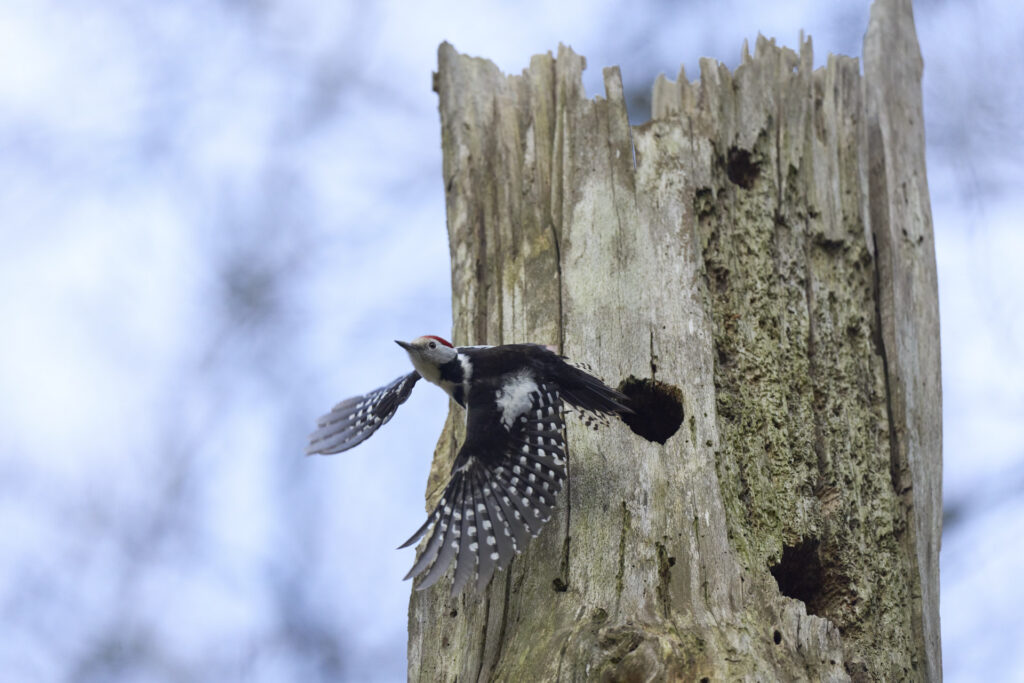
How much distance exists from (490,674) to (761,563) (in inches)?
35.8

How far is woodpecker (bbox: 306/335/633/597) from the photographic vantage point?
336cm

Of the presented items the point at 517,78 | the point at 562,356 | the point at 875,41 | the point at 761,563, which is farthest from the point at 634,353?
the point at 875,41

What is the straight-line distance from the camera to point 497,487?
11.5 ft

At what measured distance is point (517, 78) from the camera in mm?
4656

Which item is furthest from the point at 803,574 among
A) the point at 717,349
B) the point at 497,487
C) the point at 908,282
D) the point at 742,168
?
the point at 742,168

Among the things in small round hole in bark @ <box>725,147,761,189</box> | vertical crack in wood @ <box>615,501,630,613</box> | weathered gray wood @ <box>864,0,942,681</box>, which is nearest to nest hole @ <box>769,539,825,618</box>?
weathered gray wood @ <box>864,0,942,681</box>

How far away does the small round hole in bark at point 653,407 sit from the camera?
375 cm

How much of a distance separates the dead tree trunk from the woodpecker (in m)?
0.14

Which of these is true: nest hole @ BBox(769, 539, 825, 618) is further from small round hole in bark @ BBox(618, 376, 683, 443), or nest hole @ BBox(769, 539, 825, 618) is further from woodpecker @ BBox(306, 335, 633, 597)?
woodpecker @ BBox(306, 335, 633, 597)

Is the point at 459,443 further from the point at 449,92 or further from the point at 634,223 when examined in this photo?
the point at 449,92

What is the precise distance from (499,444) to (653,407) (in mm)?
617

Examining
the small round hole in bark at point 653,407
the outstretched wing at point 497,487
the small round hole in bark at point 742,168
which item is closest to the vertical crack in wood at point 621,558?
the outstretched wing at point 497,487

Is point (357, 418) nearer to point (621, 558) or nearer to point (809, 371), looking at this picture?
point (621, 558)

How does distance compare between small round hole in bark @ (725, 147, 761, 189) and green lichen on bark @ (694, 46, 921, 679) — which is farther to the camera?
small round hole in bark @ (725, 147, 761, 189)
